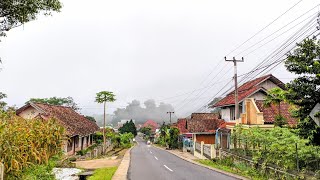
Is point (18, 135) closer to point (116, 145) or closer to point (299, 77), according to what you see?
point (299, 77)

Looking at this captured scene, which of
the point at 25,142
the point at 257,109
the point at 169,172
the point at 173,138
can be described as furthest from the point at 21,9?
the point at 173,138

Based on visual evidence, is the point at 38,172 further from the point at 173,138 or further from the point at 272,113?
the point at 173,138

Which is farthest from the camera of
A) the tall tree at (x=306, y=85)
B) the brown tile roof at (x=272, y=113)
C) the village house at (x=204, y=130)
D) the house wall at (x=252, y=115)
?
the village house at (x=204, y=130)

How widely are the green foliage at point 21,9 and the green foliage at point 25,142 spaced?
467cm

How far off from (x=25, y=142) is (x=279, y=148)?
38.6 ft

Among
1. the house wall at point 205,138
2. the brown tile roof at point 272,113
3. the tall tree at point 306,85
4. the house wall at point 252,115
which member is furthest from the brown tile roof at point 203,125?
the tall tree at point 306,85

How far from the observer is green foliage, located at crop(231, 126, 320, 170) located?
13758mm

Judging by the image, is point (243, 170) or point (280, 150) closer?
point (280, 150)

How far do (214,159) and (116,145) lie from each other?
41.3 metres

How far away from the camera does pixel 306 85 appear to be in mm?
13477

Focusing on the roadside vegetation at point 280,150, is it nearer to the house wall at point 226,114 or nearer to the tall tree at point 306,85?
the tall tree at point 306,85

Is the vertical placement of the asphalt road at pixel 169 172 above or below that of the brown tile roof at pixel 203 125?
below

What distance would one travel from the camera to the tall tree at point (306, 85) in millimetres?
13367

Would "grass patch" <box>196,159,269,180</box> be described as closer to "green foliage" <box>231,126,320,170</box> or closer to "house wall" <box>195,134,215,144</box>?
"green foliage" <box>231,126,320,170</box>
